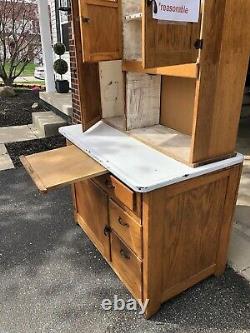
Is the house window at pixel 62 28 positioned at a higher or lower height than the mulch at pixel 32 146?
higher

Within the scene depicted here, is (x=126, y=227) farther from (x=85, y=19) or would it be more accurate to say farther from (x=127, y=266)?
(x=85, y=19)

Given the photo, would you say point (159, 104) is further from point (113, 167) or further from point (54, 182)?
point (54, 182)

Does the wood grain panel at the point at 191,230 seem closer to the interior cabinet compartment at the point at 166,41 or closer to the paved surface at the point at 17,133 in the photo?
the interior cabinet compartment at the point at 166,41

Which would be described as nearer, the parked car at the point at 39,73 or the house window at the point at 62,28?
the house window at the point at 62,28

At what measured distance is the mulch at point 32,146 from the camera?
420 cm

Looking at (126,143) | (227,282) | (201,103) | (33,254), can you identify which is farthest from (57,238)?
(201,103)

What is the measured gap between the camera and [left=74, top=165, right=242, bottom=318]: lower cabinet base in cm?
150

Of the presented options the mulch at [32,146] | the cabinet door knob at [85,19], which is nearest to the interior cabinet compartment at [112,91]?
the cabinet door knob at [85,19]

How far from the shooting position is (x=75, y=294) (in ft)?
6.29

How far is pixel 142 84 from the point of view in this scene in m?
2.00

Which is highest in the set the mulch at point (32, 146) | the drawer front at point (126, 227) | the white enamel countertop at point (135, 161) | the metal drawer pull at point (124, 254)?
the white enamel countertop at point (135, 161)

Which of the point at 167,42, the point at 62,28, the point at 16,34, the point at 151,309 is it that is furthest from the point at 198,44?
the point at 16,34

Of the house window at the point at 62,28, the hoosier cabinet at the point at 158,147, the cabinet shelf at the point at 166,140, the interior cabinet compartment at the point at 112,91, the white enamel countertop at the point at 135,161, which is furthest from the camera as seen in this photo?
the house window at the point at 62,28

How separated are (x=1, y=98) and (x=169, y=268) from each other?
720cm
